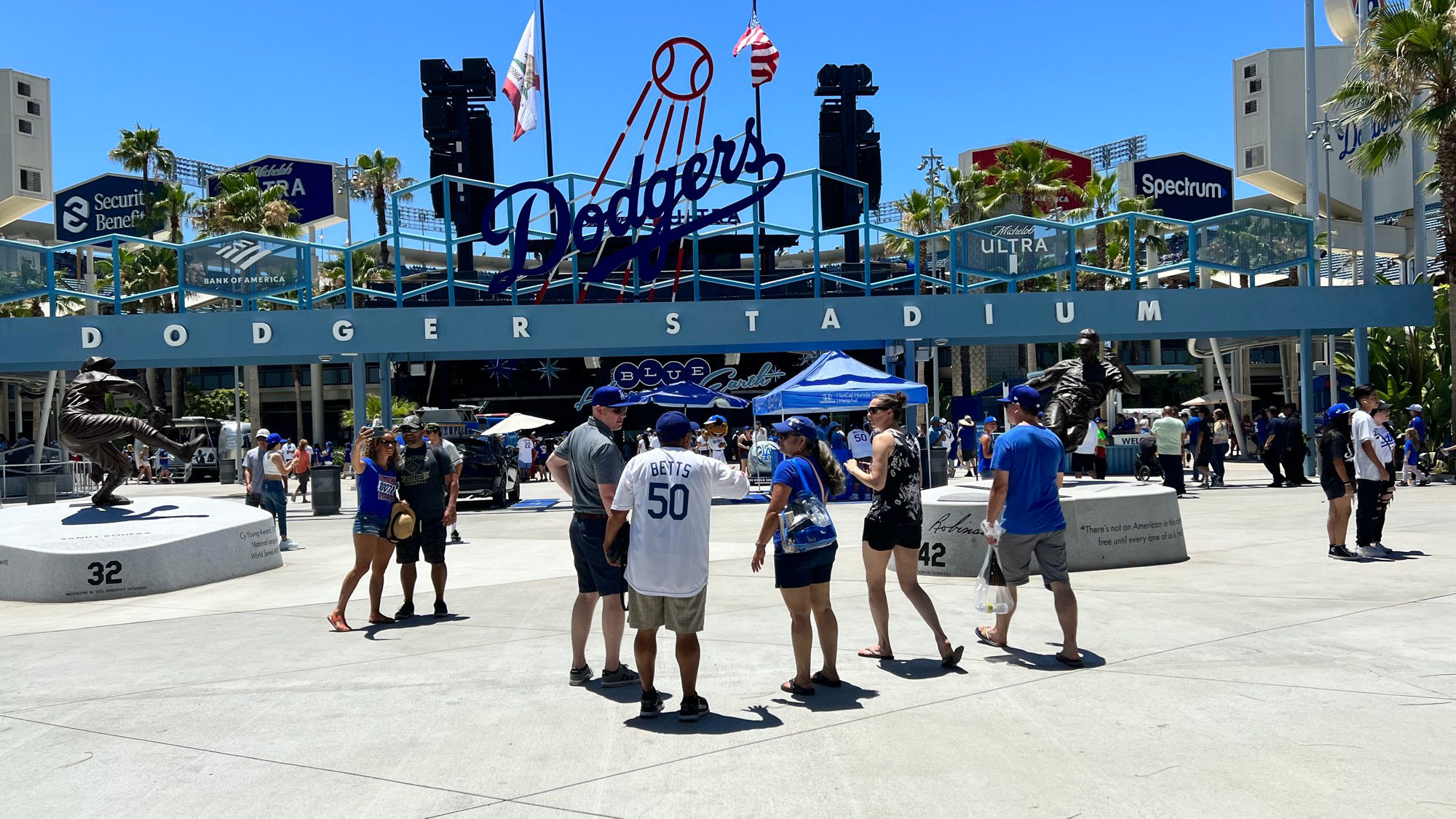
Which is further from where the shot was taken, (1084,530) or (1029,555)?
(1084,530)

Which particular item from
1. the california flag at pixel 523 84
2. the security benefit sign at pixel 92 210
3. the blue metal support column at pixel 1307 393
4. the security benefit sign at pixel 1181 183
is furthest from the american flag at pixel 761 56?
the security benefit sign at pixel 92 210

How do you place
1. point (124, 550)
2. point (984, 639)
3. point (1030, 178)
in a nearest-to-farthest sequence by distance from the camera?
point (984, 639) → point (124, 550) → point (1030, 178)

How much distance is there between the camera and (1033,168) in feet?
139

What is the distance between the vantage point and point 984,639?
7.69m

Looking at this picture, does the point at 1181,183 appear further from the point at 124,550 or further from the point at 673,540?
the point at 673,540

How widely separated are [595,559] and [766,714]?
1378 mm

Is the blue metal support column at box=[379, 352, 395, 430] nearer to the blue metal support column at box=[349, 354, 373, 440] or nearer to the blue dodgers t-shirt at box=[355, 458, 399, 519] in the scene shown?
the blue metal support column at box=[349, 354, 373, 440]

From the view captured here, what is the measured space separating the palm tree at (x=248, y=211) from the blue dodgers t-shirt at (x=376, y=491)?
128 ft

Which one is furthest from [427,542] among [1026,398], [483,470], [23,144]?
[23,144]

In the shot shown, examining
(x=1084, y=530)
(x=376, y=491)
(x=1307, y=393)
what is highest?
(x=1307, y=393)

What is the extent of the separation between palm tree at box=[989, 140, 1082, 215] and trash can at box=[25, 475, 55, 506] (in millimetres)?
31592

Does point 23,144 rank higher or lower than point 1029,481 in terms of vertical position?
higher

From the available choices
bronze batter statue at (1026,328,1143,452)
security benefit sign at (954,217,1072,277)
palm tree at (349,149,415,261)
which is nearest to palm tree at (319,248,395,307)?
palm tree at (349,149,415,261)

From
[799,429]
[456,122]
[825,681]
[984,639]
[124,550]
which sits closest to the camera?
[799,429]
